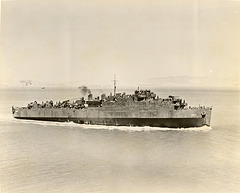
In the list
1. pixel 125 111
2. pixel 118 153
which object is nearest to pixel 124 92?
pixel 125 111

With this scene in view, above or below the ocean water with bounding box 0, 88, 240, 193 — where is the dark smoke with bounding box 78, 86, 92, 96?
above

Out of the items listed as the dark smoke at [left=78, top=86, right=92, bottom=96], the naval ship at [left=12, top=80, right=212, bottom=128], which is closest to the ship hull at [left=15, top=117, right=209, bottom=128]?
the naval ship at [left=12, top=80, right=212, bottom=128]

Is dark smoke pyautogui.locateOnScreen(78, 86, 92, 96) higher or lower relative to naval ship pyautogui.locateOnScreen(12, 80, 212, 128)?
higher

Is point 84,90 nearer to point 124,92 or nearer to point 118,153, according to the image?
point 124,92

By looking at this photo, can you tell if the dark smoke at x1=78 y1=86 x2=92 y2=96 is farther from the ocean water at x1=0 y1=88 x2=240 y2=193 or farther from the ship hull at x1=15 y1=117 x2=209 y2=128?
the ship hull at x1=15 y1=117 x2=209 y2=128

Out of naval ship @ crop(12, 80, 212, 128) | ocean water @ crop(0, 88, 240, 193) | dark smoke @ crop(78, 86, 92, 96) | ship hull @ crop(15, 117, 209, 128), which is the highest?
dark smoke @ crop(78, 86, 92, 96)

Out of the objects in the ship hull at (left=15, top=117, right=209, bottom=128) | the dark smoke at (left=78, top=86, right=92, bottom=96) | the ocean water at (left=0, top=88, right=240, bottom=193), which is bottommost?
the ocean water at (left=0, top=88, right=240, bottom=193)

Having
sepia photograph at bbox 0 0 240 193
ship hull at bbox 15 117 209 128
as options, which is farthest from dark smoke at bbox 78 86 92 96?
ship hull at bbox 15 117 209 128

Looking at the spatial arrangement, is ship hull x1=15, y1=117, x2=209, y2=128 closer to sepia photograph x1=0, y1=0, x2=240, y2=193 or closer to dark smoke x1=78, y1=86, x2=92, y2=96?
sepia photograph x1=0, y1=0, x2=240, y2=193
